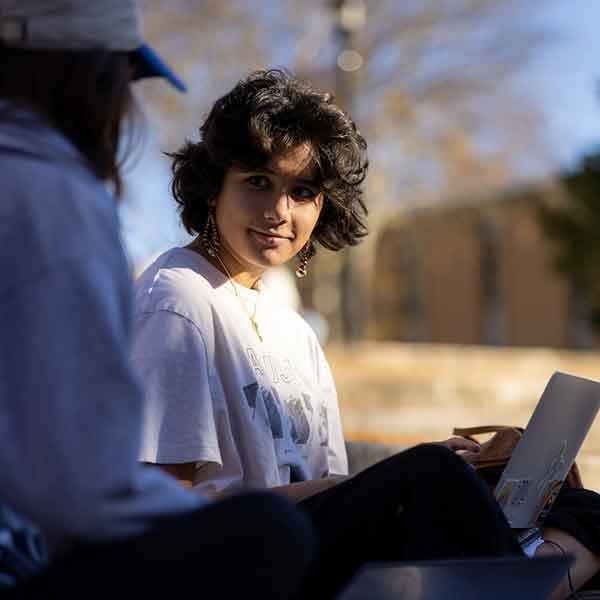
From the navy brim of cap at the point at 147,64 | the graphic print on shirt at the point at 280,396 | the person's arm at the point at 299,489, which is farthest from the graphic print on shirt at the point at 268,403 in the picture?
the navy brim of cap at the point at 147,64

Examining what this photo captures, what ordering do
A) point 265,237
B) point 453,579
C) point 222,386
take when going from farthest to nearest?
1. point 265,237
2. point 222,386
3. point 453,579

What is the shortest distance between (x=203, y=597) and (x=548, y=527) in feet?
4.36

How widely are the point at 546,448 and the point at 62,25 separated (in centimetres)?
142

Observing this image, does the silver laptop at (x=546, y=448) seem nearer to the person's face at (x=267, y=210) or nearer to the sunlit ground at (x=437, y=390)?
the person's face at (x=267, y=210)

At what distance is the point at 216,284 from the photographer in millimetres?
2781

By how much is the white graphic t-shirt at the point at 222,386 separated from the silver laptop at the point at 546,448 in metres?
0.49

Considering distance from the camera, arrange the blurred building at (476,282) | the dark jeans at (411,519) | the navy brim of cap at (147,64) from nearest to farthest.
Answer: the navy brim of cap at (147,64) < the dark jeans at (411,519) < the blurred building at (476,282)

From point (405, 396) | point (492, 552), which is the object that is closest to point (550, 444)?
point (492, 552)

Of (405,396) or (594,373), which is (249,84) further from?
(594,373)

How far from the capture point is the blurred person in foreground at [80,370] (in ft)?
4.56

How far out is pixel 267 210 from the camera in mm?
2793

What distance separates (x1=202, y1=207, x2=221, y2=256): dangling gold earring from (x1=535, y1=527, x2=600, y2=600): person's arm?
103 cm

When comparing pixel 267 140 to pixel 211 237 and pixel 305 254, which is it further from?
pixel 305 254

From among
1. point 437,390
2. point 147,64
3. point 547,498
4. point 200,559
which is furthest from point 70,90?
point 437,390
